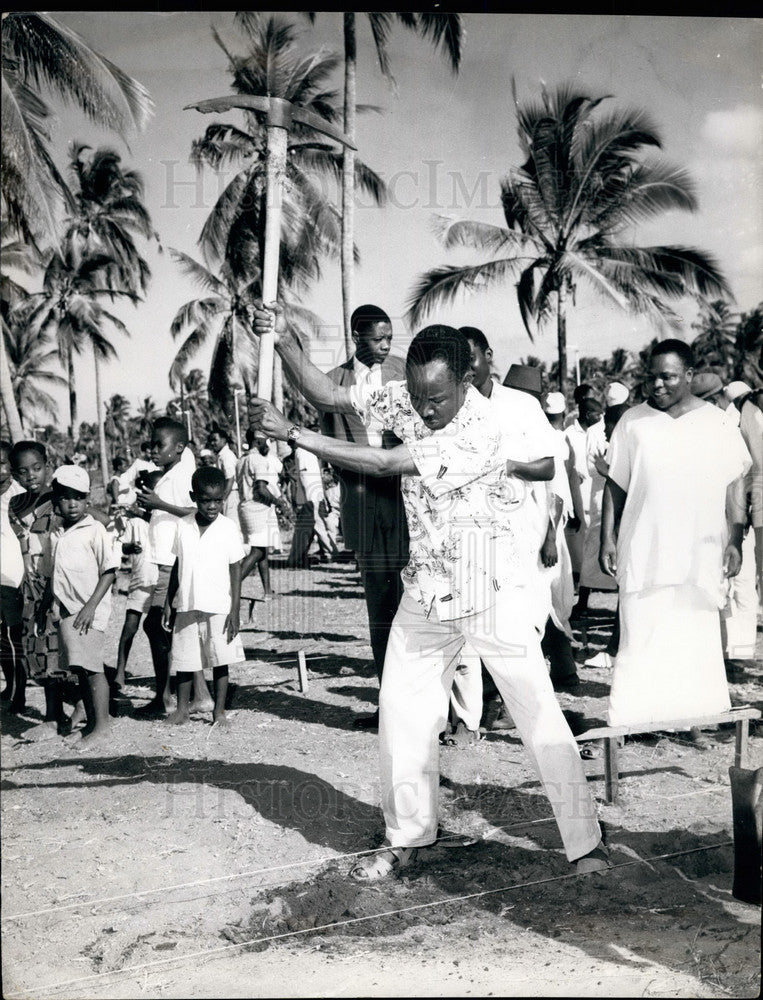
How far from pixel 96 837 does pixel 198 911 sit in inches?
28.9

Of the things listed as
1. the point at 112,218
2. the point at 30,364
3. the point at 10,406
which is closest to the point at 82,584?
the point at 10,406

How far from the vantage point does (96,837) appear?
3717 millimetres

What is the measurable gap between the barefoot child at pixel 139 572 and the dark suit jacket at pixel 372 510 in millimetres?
1211

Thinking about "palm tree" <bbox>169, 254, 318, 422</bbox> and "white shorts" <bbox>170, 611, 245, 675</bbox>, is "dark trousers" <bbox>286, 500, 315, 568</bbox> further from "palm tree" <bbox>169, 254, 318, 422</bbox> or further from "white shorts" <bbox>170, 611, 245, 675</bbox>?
"palm tree" <bbox>169, 254, 318, 422</bbox>

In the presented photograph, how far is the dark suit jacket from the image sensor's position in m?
4.73

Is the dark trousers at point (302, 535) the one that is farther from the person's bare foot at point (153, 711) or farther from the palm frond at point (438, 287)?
the person's bare foot at point (153, 711)

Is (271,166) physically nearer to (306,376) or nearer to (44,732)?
(306,376)

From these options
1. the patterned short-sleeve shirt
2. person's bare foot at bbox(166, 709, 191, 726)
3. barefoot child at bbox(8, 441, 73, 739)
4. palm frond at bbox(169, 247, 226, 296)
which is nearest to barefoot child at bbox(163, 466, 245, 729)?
person's bare foot at bbox(166, 709, 191, 726)

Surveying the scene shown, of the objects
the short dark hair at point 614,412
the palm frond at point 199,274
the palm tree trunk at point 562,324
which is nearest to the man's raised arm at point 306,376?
the short dark hair at point 614,412

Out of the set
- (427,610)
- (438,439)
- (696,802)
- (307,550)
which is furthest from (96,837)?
(307,550)

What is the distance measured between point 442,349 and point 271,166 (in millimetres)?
1193

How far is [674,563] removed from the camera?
4.05 m

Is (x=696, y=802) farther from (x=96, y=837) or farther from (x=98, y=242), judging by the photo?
(x=98, y=242)

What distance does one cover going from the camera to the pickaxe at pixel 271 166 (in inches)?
143
